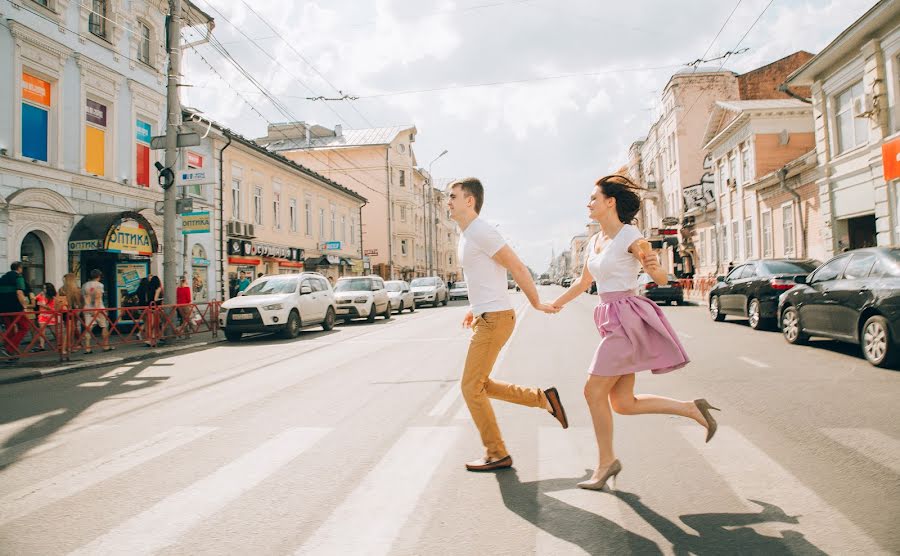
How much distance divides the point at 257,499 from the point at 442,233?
8418 cm

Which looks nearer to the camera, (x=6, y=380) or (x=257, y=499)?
(x=257, y=499)

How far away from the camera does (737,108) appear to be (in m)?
32.0

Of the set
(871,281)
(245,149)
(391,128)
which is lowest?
(871,281)

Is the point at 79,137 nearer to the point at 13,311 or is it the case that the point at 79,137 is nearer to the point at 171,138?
the point at 171,138

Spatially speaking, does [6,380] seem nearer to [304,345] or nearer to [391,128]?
[304,345]

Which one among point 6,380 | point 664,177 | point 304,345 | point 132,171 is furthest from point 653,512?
point 664,177

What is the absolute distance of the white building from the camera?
14555 millimetres

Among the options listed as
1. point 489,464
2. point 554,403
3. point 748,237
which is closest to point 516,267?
point 554,403

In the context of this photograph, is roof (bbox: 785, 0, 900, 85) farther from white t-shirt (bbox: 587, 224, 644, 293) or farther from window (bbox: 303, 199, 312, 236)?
window (bbox: 303, 199, 312, 236)

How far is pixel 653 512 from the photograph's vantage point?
131 inches

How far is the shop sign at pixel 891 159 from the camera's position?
16925 millimetres

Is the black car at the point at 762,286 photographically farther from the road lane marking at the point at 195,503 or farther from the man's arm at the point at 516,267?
the road lane marking at the point at 195,503

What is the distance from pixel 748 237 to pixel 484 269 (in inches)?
1274

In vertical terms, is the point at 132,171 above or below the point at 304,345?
above
